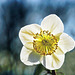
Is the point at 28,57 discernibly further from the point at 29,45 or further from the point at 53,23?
the point at 53,23

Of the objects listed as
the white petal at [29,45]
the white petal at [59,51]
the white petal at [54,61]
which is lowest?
the white petal at [54,61]

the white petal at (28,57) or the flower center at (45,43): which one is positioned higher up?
the flower center at (45,43)

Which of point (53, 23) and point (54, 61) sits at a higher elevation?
point (53, 23)

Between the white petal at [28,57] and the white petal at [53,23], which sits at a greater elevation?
the white petal at [53,23]

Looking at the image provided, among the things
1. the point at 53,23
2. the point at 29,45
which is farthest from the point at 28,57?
the point at 53,23

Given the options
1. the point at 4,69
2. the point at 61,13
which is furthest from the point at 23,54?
the point at 61,13
